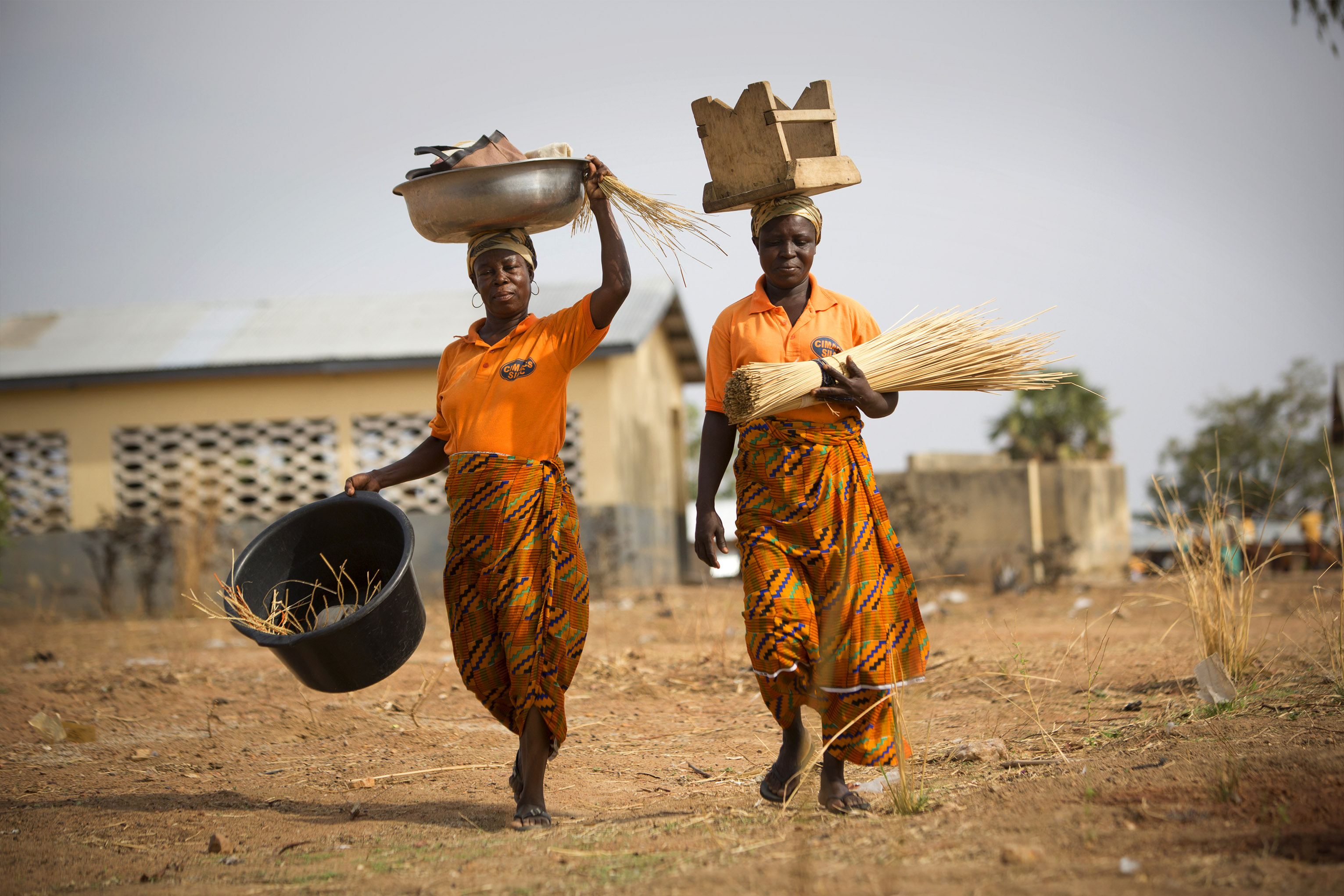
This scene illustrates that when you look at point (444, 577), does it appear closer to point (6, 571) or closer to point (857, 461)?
point (857, 461)

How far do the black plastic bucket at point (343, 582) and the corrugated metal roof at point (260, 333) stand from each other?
816 centimetres

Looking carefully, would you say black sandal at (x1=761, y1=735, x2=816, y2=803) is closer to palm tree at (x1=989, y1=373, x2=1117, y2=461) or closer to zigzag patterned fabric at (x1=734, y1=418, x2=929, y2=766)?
zigzag patterned fabric at (x1=734, y1=418, x2=929, y2=766)

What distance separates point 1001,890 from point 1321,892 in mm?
573

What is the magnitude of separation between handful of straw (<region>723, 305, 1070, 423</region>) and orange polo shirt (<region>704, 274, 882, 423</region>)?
6 cm

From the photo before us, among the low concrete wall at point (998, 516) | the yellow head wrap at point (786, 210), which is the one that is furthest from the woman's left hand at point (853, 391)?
the low concrete wall at point (998, 516)

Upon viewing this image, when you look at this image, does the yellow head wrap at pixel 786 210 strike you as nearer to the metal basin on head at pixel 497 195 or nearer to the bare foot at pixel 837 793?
the metal basin on head at pixel 497 195

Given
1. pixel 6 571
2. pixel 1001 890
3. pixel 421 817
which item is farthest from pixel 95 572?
pixel 1001 890

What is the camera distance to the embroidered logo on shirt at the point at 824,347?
314 centimetres

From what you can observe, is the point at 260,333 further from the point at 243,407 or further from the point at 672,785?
the point at 672,785

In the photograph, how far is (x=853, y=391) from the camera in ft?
9.89

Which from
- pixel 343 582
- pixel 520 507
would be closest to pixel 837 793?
pixel 520 507

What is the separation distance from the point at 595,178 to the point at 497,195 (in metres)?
0.32

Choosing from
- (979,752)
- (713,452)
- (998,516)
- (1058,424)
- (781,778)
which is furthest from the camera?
(1058,424)

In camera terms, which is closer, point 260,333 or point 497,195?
point 497,195
